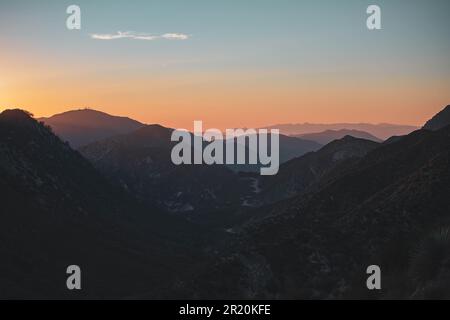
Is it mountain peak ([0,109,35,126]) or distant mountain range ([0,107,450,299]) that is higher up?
mountain peak ([0,109,35,126])

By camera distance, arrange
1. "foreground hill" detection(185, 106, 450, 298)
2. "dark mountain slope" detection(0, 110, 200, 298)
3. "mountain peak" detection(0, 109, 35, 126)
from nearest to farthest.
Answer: "foreground hill" detection(185, 106, 450, 298), "dark mountain slope" detection(0, 110, 200, 298), "mountain peak" detection(0, 109, 35, 126)

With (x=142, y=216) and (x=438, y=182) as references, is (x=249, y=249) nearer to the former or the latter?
(x=438, y=182)

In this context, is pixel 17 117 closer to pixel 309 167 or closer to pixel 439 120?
pixel 309 167

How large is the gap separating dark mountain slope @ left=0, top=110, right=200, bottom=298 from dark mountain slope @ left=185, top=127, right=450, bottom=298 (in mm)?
7196

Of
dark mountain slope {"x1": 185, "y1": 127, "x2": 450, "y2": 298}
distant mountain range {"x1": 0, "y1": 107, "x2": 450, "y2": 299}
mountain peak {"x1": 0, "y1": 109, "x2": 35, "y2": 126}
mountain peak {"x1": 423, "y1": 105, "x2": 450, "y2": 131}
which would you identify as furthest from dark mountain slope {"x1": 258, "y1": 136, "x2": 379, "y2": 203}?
dark mountain slope {"x1": 185, "y1": 127, "x2": 450, "y2": 298}

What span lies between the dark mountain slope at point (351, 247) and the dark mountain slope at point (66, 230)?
720 centimetres

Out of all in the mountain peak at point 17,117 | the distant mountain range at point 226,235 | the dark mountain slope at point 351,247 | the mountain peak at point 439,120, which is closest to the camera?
the dark mountain slope at point 351,247

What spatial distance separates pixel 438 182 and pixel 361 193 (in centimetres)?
888

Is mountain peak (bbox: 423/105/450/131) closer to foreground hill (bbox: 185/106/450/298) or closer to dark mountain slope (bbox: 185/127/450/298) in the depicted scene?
dark mountain slope (bbox: 185/127/450/298)

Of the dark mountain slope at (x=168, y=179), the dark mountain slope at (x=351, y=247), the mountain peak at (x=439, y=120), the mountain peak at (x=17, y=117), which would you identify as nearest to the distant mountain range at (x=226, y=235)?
the dark mountain slope at (x=351, y=247)

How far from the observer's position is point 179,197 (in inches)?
5162

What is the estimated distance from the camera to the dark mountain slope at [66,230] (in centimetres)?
5212

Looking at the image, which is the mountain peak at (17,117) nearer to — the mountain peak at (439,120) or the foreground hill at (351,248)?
the foreground hill at (351,248)

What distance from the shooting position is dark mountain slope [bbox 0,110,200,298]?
52.1 meters
